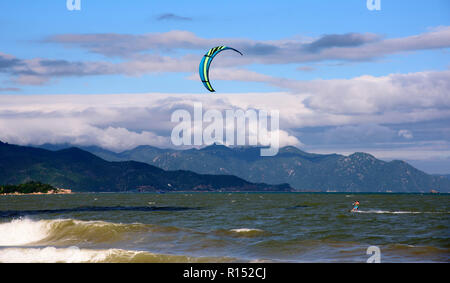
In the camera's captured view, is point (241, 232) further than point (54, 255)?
Yes

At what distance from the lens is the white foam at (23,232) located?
45.1m

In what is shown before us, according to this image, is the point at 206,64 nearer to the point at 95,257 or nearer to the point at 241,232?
the point at 241,232

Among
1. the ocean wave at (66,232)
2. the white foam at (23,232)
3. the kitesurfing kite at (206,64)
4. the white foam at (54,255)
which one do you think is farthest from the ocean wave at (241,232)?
the white foam at (23,232)

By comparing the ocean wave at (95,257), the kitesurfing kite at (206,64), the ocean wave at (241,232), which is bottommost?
the ocean wave at (95,257)

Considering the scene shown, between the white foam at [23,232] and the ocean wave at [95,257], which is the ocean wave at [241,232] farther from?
the white foam at [23,232]

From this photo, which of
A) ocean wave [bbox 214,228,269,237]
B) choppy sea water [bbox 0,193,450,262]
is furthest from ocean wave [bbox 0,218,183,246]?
ocean wave [bbox 214,228,269,237]

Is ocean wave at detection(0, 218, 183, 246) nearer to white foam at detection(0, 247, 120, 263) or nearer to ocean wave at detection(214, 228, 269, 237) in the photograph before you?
ocean wave at detection(214, 228, 269, 237)

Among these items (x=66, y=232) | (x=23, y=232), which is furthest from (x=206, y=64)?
(x=23, y=232)

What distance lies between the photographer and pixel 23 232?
1898 inches
